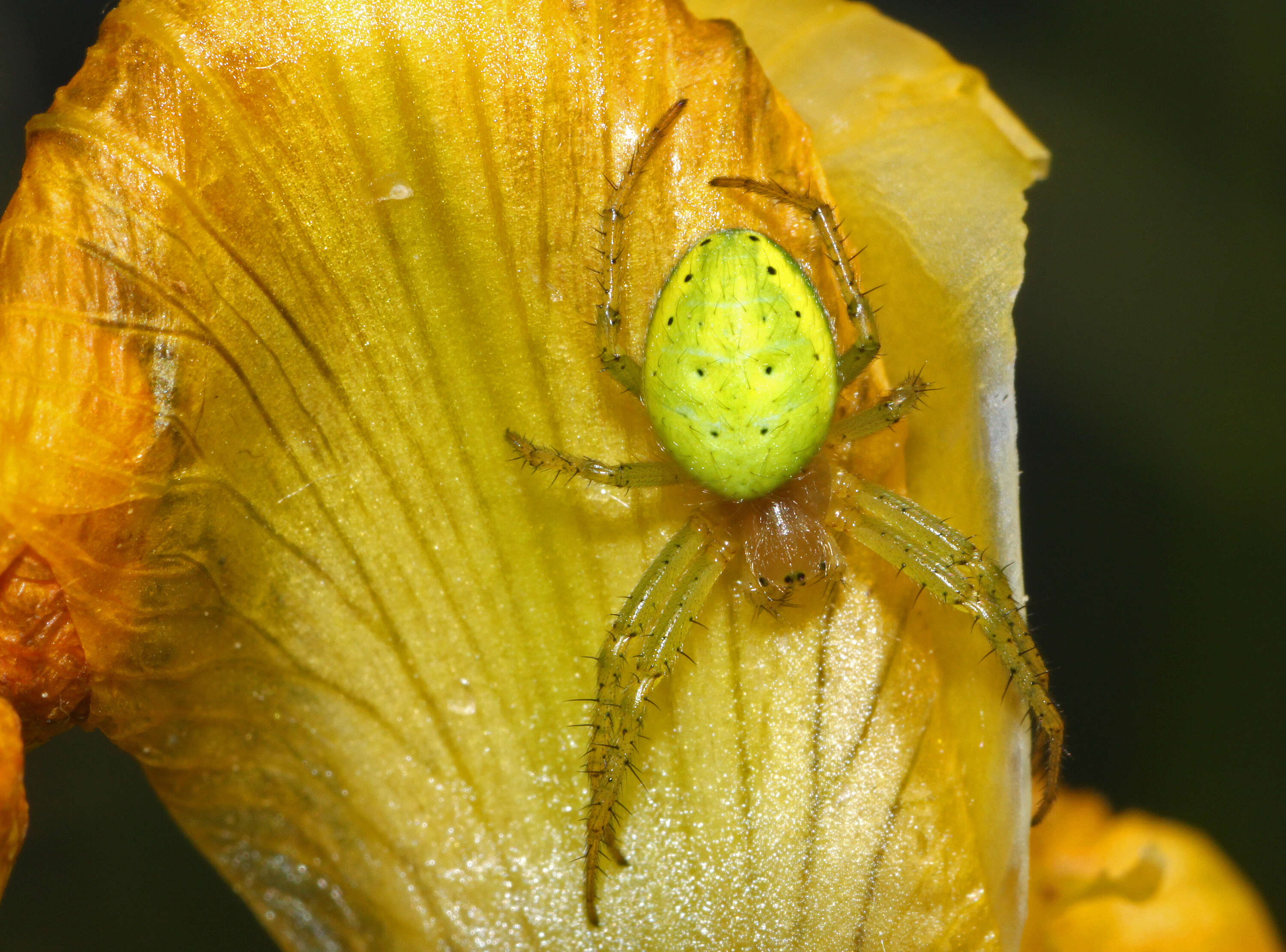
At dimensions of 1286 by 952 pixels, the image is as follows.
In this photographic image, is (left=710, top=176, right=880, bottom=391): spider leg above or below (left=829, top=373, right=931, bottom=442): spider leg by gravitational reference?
above

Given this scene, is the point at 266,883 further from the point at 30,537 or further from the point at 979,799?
the point at 979,799

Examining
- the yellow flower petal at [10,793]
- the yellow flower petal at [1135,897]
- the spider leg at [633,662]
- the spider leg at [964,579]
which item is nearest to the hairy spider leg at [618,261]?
the spider leg at [633,662]

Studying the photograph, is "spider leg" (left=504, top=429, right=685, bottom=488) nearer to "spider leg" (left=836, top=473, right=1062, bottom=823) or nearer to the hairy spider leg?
the hairy spider leg

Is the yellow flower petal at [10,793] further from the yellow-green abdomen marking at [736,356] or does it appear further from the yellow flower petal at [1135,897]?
the yellow flower petal at [1135,897]

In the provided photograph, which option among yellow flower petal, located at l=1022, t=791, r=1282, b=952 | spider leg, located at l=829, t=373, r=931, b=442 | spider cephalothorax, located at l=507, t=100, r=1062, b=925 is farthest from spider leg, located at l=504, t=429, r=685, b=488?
yellow flower petal, located at l=1022, t=791, r=1282, b=952


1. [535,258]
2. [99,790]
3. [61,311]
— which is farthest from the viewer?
[99,790]

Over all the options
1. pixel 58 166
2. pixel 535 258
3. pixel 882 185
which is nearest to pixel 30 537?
pixel 58 166

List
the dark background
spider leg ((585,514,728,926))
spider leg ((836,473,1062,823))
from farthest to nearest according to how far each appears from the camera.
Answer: the dark background → spider leg ((836,473,1062,823)) → spider leg ((585,514,728,926))

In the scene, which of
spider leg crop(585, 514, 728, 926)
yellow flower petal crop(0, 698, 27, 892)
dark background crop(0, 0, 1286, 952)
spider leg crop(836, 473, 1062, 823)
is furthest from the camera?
dark background crop(0, 0, 1286, 952)
